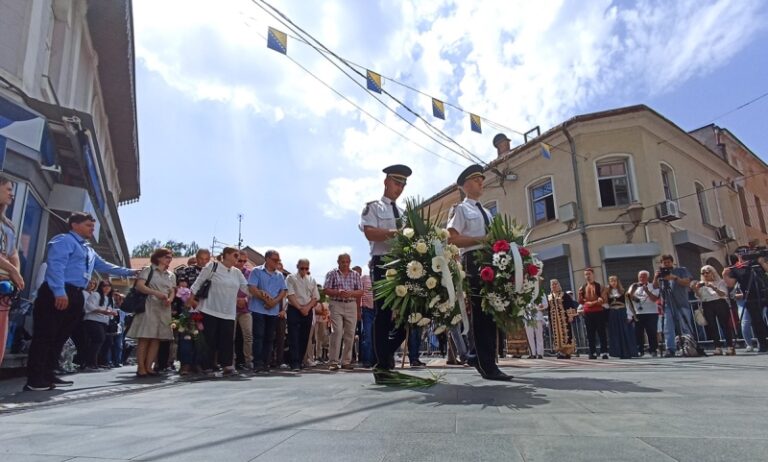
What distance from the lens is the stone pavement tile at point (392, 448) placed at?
5.59 feet

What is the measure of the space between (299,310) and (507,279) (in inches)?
173

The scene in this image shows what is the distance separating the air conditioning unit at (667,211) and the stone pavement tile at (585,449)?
1715 centimetres

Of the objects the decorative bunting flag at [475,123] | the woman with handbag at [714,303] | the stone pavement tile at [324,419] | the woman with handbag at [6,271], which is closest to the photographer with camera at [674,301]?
the woman with handbag at [714,303]

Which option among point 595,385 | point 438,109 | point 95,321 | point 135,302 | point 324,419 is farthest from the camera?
point 438,109

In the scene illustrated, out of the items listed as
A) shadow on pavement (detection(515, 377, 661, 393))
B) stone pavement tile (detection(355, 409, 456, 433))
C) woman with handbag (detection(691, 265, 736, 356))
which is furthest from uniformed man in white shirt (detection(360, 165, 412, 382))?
woman with handbag (detection(691, 265, 736, 356))

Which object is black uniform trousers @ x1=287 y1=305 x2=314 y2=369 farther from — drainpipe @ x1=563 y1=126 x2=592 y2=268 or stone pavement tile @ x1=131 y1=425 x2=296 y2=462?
drainpipe @ x1=563 y1=126 x2=592 y2=268

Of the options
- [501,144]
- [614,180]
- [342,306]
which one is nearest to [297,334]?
[342,306]

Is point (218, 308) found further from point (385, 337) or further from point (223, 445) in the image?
point (223, 445)

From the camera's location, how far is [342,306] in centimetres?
757

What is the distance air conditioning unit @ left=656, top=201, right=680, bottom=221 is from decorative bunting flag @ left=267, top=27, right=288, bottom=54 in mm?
14495

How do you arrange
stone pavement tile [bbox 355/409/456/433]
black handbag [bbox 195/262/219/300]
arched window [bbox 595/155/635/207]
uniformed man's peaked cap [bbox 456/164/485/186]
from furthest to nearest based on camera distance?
arched window [bbox 595/155/635/207], black handbag [bbox 195/262/219/300], uniformed man's peaked cap [bbox 456/164/485/186], stone pavement tile [bbox 355/409/456/433]

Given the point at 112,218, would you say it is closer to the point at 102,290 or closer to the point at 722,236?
the point at 102,290

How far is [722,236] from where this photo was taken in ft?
65.6

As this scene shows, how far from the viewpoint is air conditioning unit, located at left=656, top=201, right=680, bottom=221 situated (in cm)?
1658
